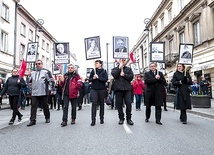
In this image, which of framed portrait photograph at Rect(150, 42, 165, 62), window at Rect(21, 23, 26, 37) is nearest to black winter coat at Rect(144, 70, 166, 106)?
framed portrait photograph at Rect(150, 42, 165, 62)

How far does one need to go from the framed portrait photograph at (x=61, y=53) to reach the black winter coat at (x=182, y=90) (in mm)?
7926

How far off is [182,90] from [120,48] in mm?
5248

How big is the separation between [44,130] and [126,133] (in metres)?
2.13

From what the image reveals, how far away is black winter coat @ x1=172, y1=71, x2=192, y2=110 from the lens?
8047 mm

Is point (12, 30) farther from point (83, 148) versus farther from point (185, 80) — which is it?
point (83, 148)

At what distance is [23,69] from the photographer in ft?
27.3

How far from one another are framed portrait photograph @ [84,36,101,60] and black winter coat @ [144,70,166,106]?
247cm

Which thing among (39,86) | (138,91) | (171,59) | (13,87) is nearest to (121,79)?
(39,86)

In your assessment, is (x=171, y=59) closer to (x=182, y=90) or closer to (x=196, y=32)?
(x=196, y=32)

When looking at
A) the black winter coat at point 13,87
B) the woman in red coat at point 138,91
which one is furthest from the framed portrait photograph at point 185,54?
the black winter coat at point 13,87

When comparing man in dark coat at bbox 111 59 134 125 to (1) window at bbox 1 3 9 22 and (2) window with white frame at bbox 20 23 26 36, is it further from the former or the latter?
(2) window with white frame at bbox 20 23 26 36

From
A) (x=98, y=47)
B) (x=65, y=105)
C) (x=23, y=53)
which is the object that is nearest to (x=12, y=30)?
(x=23, y=53)

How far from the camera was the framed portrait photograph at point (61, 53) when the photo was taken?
14734mm

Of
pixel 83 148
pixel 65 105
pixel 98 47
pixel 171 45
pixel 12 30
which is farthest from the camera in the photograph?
pixel 171 45
